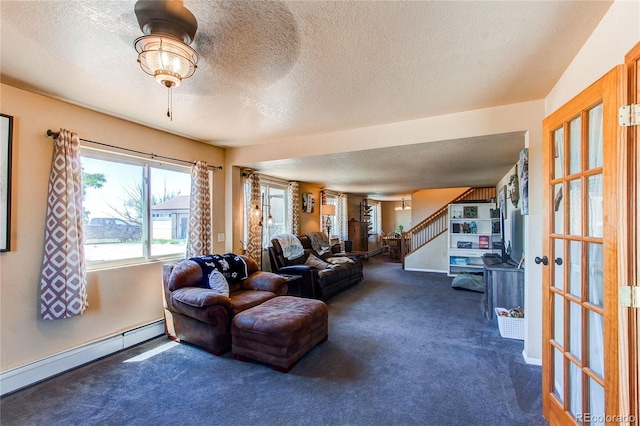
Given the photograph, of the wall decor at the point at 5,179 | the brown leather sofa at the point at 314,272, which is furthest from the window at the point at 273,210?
the wall decor at the point at 5,179

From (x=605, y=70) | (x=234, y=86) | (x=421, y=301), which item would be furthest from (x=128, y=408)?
(x=421, y=301)

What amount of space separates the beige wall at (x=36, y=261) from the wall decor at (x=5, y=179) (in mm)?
34

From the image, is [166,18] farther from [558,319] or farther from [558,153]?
[558,319]

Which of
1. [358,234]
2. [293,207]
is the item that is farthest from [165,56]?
[358,234]

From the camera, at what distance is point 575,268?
1628 mm

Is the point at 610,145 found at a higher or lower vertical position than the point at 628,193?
higher

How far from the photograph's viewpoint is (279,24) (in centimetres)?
152

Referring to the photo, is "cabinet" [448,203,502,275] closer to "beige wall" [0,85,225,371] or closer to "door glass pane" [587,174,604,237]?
"door glass pane" [587,174,604,237]

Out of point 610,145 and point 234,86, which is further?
point 234,86

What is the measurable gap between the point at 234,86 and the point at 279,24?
0.87 metres

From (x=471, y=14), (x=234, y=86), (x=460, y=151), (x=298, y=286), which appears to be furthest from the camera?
(x=298, y=286)

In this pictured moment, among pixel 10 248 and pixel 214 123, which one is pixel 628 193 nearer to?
pixel 214 123

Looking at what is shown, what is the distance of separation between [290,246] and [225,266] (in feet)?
5.86

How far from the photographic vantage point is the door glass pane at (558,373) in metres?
1.71
